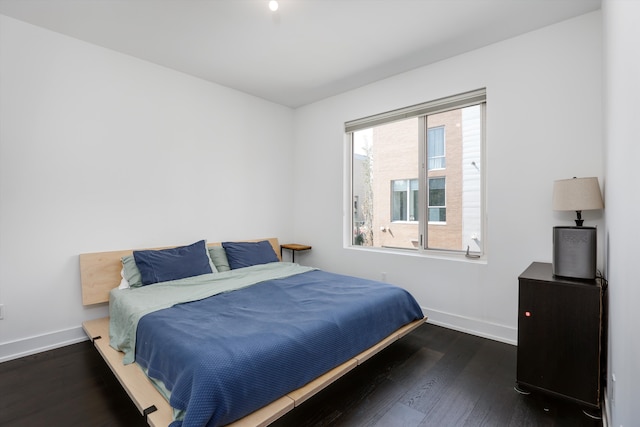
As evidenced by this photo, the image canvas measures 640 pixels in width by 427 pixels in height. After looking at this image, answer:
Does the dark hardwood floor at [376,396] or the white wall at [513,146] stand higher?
the white wall at [513,146]

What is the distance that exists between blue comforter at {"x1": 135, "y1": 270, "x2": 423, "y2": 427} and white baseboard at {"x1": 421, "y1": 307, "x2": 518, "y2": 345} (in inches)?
22.9

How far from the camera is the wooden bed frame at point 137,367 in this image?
1.52m

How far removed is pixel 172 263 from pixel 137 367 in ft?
3.82

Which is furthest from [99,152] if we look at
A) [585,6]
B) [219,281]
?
[585,6]

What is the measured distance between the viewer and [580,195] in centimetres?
210

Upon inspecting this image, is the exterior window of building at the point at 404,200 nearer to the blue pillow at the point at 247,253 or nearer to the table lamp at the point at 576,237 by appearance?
the table lamp at the point at 576,237

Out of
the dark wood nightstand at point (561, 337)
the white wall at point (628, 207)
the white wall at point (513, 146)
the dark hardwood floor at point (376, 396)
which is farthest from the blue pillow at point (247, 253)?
the white wall at point (628, 207)

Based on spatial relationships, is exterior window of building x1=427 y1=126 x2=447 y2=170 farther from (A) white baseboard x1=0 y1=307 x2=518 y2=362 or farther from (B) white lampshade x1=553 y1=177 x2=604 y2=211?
(A) white baseboard x1=0 y1=307 x2=518 y2=362

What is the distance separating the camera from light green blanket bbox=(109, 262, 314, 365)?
2.18m

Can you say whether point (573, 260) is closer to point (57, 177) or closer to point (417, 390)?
point (417, 390)

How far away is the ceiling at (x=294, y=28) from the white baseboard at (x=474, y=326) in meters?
2.60

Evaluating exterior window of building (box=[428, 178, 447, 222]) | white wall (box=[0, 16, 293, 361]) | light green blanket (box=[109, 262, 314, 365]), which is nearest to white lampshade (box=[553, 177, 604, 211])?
exterior window of building (box=[428, 178, 447, 222])

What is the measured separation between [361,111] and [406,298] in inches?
92.3

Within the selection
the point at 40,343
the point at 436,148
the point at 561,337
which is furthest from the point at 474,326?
the point at 40,343
